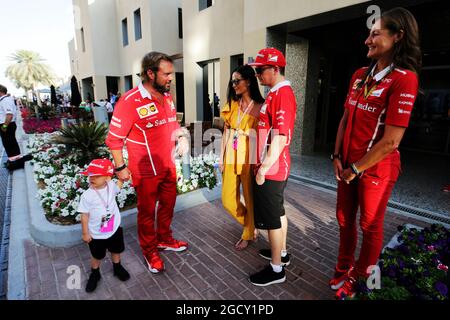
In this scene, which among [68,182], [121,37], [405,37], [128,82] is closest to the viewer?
[405,37]

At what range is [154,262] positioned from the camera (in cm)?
284

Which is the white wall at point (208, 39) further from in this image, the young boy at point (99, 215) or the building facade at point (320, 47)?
the young boy at point (99, 215)

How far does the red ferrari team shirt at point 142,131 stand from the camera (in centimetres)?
249

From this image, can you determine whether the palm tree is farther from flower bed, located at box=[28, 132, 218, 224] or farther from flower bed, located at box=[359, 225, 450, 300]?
flower bed, located at box=[359, 225, 450, 300]

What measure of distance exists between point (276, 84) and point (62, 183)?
4102mm

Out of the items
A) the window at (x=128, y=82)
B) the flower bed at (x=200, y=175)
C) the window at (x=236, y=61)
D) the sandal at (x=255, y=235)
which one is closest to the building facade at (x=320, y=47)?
the window at (x=236, y=61)

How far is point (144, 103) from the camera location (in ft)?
8.45

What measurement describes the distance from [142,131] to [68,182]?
280cm

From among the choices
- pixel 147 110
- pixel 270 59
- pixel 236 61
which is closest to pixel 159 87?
pixel 147 110

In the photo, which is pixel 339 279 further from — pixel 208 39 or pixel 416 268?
pixel 208 39

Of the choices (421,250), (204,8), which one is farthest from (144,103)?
(204,8)

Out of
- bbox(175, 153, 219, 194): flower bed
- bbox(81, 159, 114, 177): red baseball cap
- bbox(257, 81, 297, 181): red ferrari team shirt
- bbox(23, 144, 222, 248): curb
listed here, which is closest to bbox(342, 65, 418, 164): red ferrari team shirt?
bbox(257, 81, 297, 181): red ferrari team shirt

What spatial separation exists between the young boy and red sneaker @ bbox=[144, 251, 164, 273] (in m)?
0.33

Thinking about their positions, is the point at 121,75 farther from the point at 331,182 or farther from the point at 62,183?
the point at 331,182
